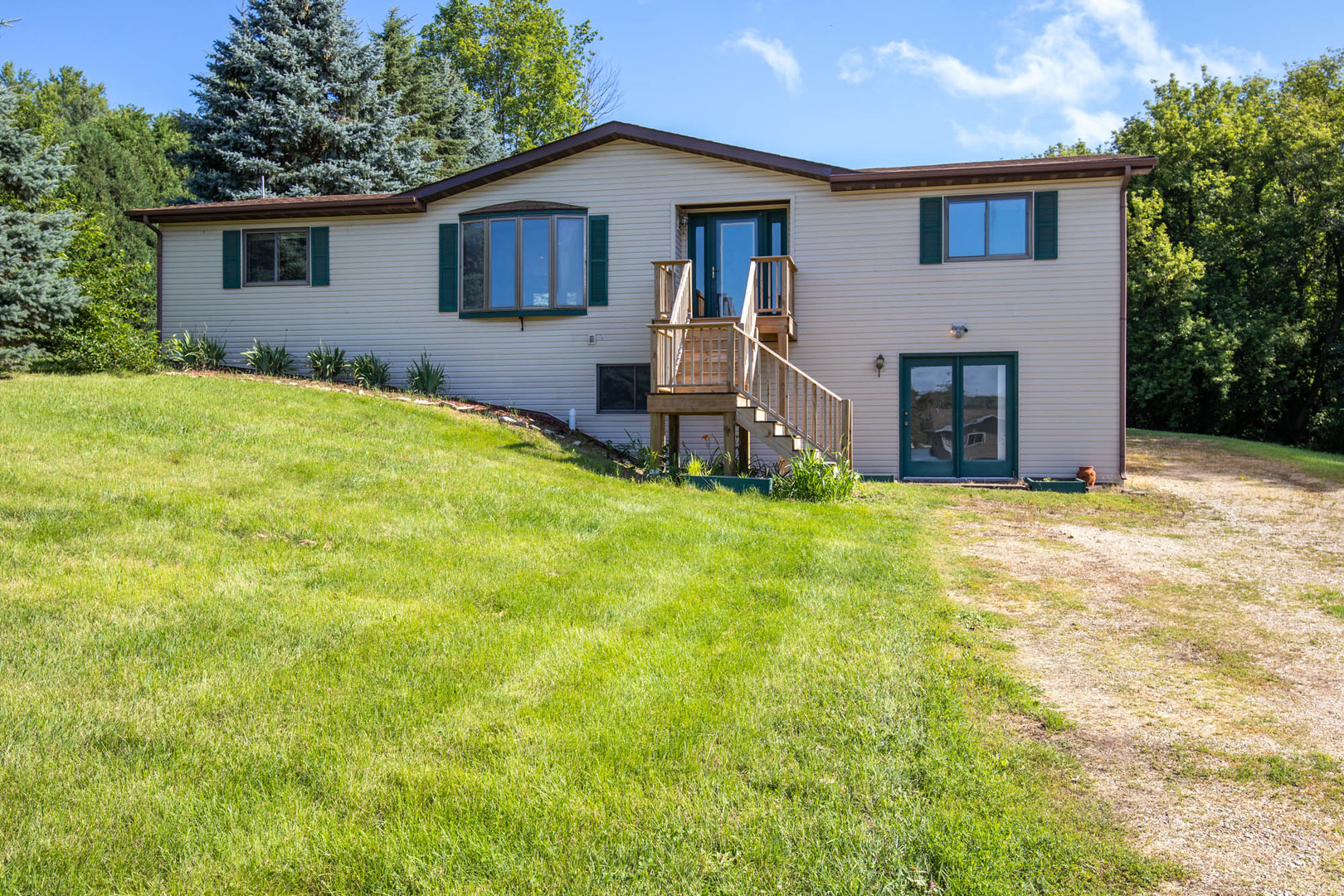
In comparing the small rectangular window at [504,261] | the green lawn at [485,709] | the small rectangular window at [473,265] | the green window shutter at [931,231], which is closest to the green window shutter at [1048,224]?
the green window shutter at [931,231]

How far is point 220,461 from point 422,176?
830 inches

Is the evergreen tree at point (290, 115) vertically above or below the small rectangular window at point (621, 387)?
above

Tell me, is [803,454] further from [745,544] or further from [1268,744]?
[1268,744]

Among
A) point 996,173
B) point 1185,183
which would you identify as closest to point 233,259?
point 996,173

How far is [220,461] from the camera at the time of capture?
8.11 meters

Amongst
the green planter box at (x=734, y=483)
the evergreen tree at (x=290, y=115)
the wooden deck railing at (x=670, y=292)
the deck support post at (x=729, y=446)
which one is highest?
the evergreen tree at (x=290, y=115)

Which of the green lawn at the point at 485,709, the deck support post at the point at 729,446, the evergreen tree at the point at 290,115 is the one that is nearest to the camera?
the green lawn at the point at 485,709

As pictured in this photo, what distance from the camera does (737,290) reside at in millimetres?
14758

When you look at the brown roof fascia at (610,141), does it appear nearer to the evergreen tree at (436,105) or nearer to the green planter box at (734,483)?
the green planter box at (734,483)

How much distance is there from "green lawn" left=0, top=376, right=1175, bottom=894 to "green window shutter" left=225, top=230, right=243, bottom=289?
954 centimetres

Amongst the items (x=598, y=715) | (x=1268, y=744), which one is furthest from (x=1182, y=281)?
(x=598, y=715)

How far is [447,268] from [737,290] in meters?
5.11

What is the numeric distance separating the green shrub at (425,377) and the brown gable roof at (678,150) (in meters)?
2.72

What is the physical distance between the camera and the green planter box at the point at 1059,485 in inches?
491
